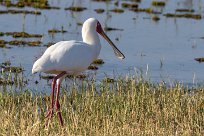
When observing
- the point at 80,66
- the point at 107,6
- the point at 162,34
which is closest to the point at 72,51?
the point at 80,66

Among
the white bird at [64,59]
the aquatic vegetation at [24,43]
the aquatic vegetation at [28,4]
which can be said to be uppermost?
the white bird at [64,59]

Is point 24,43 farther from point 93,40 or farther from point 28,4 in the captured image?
point 93,40

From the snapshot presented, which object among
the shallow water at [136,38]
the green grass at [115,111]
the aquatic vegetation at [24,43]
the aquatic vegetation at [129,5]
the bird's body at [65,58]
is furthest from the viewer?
the aquatic vegetation at [129,5]

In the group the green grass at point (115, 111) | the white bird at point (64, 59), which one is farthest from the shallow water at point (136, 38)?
the white bird at point (64, 59)

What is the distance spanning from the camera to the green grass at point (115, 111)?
363 inches

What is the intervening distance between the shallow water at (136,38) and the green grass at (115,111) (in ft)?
9.02

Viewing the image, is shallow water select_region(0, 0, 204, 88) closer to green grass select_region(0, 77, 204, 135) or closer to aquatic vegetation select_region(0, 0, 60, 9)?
aquatic vegetation select_region(0, 0, 60, 9)

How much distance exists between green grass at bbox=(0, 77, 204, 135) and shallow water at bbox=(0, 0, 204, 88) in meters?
2.75

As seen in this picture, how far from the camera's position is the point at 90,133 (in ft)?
29.9

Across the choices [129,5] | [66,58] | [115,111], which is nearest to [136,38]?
[129,5]

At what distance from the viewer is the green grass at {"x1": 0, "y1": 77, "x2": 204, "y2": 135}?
922 centimetres

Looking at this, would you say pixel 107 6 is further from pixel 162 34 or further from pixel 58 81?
pixel 58 81

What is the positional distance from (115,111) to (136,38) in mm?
9975

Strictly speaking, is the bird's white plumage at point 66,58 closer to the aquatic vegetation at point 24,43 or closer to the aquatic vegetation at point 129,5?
the aquatic vegetation at point 24,43
